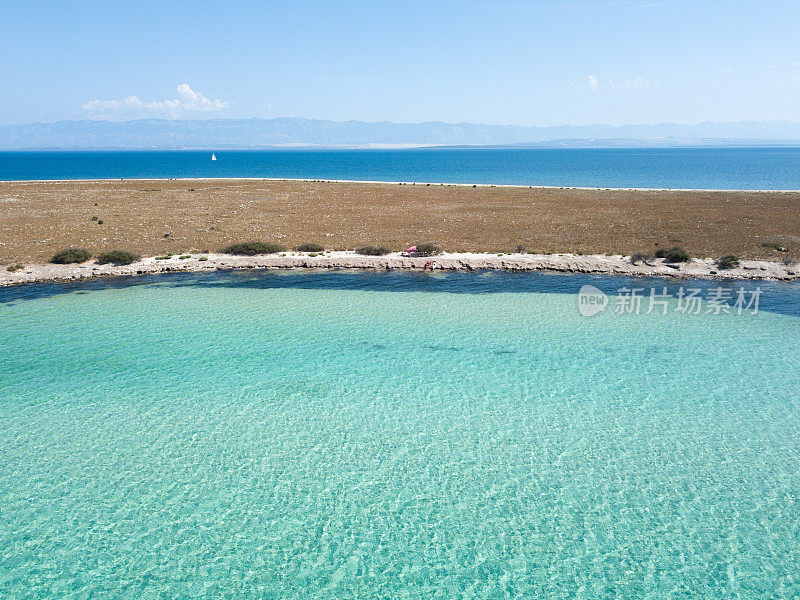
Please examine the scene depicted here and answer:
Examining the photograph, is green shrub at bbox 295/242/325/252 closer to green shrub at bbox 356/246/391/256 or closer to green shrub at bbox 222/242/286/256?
green shrub at bbox 222/242/286/256

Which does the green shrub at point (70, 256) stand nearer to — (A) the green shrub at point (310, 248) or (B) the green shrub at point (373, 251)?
(A) the green shrub at point (310, 248)

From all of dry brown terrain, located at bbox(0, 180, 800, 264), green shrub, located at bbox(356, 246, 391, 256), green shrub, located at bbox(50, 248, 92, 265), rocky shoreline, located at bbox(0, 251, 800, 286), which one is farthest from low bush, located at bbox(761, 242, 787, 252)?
green shrub, located at bbox(50, 248, 92, 265)

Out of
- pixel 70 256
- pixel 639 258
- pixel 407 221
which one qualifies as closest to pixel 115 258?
pixel 70 256

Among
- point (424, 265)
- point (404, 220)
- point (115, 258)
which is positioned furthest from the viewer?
point (404, 220)

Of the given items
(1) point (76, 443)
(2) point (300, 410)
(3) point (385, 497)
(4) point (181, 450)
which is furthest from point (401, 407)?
(1) point (76, 443)

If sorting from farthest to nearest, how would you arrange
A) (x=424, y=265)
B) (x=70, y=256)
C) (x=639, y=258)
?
(x=639, y=258) → (x=424, y=265) → (x=70, y=256)

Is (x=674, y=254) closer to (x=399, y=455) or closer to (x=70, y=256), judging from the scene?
(x=399, y=455)
